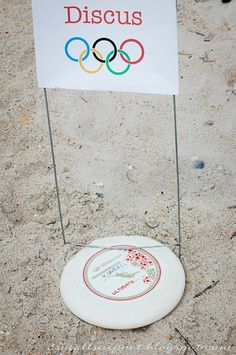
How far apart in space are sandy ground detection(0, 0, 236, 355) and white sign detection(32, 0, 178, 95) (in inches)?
26.3

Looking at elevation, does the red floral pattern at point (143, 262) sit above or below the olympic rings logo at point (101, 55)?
below

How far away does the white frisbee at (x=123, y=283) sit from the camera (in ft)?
5.43

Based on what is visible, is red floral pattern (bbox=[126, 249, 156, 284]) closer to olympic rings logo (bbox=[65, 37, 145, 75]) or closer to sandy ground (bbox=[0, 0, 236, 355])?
sandy ground (bbox=[0, 0, 236, 355])

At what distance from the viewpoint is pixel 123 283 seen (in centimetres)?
176

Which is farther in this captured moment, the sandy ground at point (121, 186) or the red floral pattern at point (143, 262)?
the red floral pattern at point (143, 262)

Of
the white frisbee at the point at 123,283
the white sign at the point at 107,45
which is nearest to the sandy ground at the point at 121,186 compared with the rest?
the white frisbee at the point at 123,283

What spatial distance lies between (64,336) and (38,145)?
1.09m

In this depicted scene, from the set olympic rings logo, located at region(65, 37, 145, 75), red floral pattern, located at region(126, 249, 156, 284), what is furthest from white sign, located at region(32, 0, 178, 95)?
red floral pattern, located at region(126, 249, 156, 284)

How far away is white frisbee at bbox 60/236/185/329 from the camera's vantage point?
1.66 meters

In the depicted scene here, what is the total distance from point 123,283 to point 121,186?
0.59m

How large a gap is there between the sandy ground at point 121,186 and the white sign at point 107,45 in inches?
26.3

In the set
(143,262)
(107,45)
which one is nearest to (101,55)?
(107,45)

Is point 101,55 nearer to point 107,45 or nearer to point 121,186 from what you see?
point 107,45

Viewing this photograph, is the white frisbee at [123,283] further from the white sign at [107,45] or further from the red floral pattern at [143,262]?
the white sign at [107,45]
